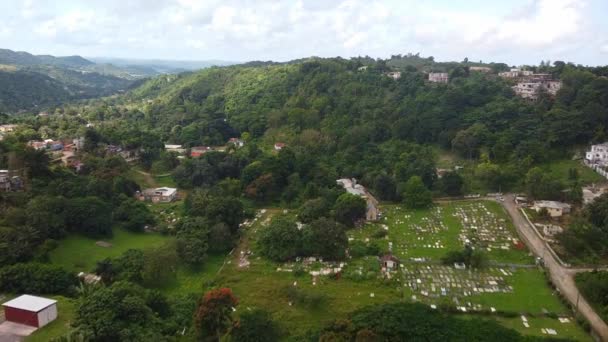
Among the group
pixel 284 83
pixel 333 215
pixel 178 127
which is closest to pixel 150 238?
pixel 333 215

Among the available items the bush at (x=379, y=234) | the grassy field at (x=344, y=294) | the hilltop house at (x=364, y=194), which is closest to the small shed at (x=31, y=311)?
the grassy field at (x=344, y=294)

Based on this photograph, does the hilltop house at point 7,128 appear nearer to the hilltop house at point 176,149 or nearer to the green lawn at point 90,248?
the hilltop house at point 176,149

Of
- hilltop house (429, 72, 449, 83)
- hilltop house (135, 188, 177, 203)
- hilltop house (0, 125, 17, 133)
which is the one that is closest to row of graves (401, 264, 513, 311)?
hilltop house (135, 188, 177, 203)

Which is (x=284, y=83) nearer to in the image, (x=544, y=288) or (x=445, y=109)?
(x=445, y=109)

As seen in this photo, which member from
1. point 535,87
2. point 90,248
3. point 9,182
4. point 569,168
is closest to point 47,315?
point 90,248

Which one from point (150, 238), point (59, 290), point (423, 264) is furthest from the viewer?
point (150, 238)

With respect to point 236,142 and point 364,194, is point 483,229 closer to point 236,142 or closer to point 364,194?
point 364,194
